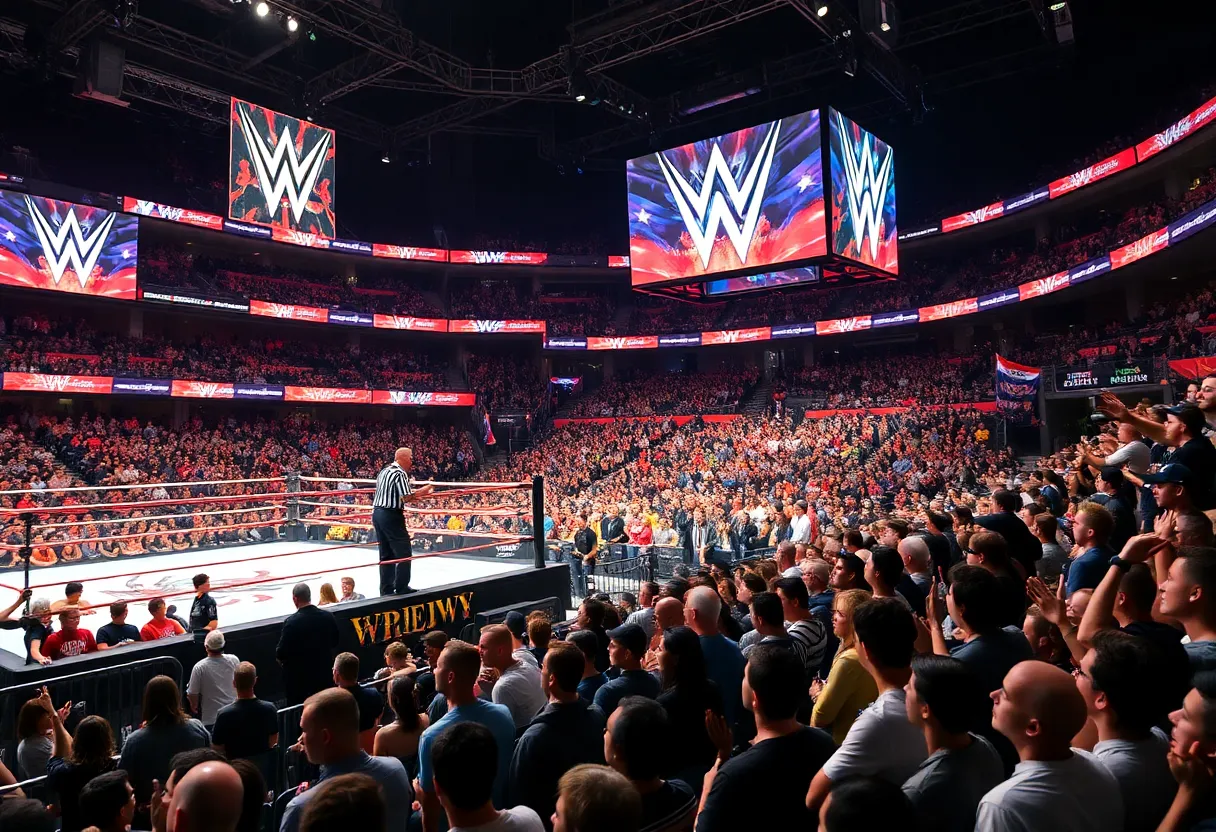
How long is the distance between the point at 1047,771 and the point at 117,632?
256 inches

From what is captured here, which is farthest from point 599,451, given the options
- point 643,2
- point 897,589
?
point 897,589

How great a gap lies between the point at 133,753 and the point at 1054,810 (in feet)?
13.5

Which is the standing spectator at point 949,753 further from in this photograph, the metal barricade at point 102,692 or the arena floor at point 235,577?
the arena floor at point 235,577

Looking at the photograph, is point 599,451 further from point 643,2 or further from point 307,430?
point 643,2

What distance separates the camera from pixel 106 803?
2545 millimetres

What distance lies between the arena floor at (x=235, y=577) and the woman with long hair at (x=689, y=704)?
14.7 ft

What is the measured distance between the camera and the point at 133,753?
12.3 ft

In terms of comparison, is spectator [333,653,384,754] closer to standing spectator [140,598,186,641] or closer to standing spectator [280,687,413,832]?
standing spectator [280,687,413,832]

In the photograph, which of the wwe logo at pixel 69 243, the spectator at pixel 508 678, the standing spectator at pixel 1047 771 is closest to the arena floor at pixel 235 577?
the spectator at pixel 508 678

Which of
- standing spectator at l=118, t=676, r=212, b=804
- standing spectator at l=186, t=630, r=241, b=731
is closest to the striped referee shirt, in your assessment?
→ standing spectator at l=186, t=630, r=241, b=731

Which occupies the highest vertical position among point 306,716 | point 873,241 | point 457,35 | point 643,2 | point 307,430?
point 457,35

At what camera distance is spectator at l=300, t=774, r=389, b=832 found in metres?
1.67

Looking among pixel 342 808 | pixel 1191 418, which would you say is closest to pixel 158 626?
pixel 342 808

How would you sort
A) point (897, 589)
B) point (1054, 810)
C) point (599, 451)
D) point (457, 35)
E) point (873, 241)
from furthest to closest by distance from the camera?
point (599, 451) < point (457, 35) < point (873, 241) < point (897, 589) < point (1054, 810)
